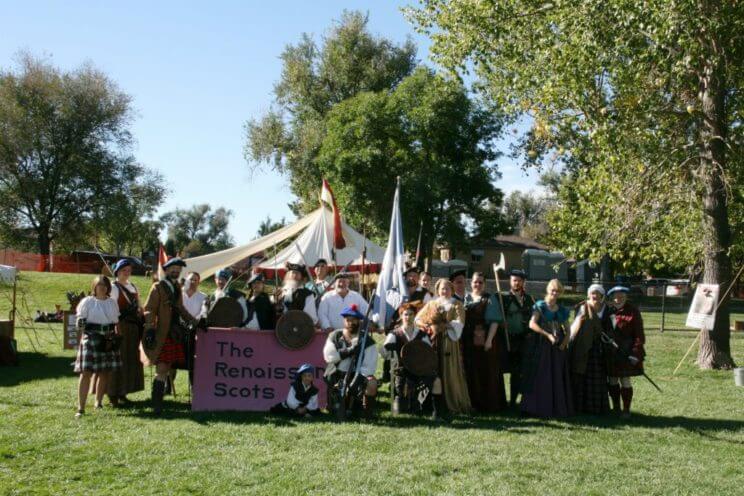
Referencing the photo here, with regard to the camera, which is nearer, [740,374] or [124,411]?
[124,411]

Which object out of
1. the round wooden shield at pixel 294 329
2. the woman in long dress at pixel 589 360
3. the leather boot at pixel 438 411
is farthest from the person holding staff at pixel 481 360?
the round wooden shield at pixel 294 329

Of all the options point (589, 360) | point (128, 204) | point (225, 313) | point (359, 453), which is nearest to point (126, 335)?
point (225, 313)

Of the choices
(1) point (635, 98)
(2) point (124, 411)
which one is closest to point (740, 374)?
(1) point (635, 98)

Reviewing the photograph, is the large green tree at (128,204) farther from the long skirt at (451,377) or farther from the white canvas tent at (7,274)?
the long skirt at (451,377)

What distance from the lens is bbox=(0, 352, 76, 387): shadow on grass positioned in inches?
434

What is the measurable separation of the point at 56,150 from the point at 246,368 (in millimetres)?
35820

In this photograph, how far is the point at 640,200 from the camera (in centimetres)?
1473

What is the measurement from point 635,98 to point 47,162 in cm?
3429

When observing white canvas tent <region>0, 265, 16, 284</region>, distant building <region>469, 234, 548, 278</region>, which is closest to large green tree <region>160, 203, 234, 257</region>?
distant building <region>469, 234, 548, 278</region>

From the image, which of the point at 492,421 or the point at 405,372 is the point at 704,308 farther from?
the point at 405,372

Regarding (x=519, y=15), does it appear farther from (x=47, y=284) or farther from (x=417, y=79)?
(x=47, y=284)

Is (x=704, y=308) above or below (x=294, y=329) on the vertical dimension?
above

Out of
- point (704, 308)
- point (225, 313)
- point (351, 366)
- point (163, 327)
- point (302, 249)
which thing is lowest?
point (351, 366)

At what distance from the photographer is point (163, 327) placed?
27.3 ft
